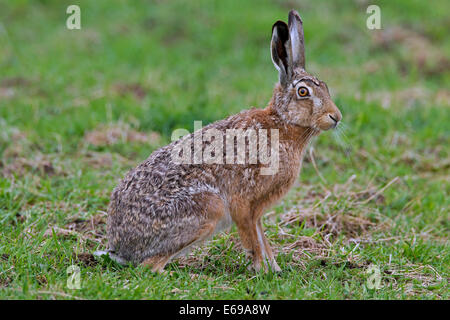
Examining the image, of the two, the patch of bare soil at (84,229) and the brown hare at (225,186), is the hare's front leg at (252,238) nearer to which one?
the brown hare at (225,186)

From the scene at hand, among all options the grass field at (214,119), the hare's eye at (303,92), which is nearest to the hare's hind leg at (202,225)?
the grass field at (214,119)

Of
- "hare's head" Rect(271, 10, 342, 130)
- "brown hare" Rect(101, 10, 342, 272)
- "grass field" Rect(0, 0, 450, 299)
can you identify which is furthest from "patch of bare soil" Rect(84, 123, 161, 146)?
"hare's head" Rect(271, 10, 342, 130)

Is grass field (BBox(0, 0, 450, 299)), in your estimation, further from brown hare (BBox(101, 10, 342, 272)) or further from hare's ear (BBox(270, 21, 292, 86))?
hare's ear (BBox(270, 21, 292, 86))

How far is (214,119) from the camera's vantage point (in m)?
A: 8.28

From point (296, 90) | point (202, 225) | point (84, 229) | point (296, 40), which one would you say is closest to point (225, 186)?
point (202, 225)

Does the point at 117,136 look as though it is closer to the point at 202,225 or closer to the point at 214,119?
the point at 214,119

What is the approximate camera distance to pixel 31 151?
767 centimetres

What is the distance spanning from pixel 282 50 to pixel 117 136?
335cm

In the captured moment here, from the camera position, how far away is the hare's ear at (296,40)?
217 inches

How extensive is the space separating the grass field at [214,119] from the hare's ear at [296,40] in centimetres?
78

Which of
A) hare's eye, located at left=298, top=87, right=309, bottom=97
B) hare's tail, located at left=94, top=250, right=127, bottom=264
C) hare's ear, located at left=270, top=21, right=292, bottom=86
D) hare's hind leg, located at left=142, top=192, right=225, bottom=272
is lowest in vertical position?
hare's tail, located at left=94, top=250, right=127, bottom=264

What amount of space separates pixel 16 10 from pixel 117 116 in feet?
19.0

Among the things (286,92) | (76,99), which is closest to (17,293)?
(286,92)

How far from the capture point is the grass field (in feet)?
16.9
